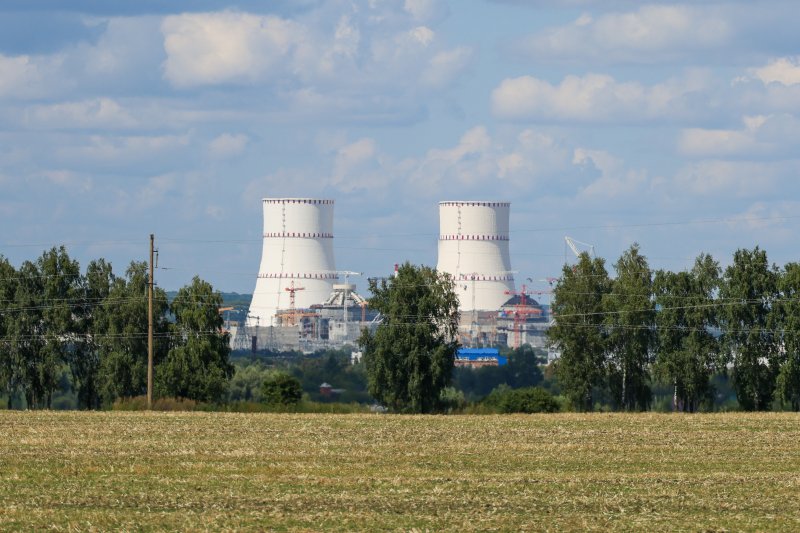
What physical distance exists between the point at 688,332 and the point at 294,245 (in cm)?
5058

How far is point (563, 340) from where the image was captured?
207ft

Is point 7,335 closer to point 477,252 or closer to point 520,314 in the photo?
point 477,252

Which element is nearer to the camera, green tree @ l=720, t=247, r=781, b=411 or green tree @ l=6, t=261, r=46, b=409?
green tree @ l=720, t=247, r=781, b=411

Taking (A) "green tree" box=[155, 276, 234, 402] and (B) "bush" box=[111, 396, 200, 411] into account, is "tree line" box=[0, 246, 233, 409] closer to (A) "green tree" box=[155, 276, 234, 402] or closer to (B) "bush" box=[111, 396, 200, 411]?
(A) "green tree" box=[155, 276, 234, 402]

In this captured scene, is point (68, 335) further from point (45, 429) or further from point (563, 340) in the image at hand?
point (45, 429)

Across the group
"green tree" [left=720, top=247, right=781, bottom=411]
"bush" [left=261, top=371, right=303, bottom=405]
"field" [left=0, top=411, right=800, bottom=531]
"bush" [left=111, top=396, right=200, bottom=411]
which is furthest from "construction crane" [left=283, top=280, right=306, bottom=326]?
"field" [left=0, top=411, right=800, bottom=531]

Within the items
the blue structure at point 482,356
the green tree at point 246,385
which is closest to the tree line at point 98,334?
the green tree at point 246,385

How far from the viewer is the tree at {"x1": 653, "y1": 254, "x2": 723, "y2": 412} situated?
203 ft

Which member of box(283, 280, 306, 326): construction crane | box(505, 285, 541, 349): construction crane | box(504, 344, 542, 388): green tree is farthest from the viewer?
box(505, 285, 541, 349): construction crane

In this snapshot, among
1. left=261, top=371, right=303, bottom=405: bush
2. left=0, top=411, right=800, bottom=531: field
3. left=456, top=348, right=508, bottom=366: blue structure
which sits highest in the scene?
A: left=456, top=348, right=508, bottom=366: blue structure

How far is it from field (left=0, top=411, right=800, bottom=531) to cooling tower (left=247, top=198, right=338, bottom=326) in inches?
2587

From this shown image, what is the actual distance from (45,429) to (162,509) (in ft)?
62.4

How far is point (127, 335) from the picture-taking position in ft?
210

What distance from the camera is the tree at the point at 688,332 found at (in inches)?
2435
